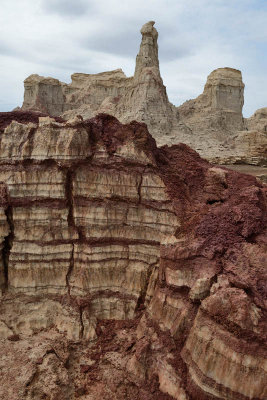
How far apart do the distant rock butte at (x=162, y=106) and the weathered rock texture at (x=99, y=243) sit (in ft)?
96.7

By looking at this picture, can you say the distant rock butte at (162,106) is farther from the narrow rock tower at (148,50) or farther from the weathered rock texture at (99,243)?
the weathered rock texture at (99,243)

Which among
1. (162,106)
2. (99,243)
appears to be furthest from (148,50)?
(99,243)

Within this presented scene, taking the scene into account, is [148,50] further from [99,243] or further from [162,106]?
[99,243]

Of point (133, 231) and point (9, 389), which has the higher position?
point (133, 231)

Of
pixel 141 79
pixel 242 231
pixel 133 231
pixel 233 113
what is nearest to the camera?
pixel 242 231

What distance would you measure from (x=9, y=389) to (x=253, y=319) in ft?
23.8

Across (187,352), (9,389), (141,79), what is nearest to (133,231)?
(187,352)

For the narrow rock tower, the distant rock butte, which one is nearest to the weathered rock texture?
the distant rock butte

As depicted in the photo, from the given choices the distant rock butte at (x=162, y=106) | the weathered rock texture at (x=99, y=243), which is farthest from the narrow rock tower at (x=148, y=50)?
the weathered rock texture at (x=99, y=243)

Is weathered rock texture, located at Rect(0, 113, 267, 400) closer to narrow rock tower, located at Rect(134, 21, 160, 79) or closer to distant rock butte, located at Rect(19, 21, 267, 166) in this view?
distant rock butte, located at Rect(19, 21, 267, 166)

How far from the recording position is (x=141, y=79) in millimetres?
46812

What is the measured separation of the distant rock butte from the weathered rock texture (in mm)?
29470

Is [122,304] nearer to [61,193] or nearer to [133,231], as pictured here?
[133,231]

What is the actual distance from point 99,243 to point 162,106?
38.7 m
